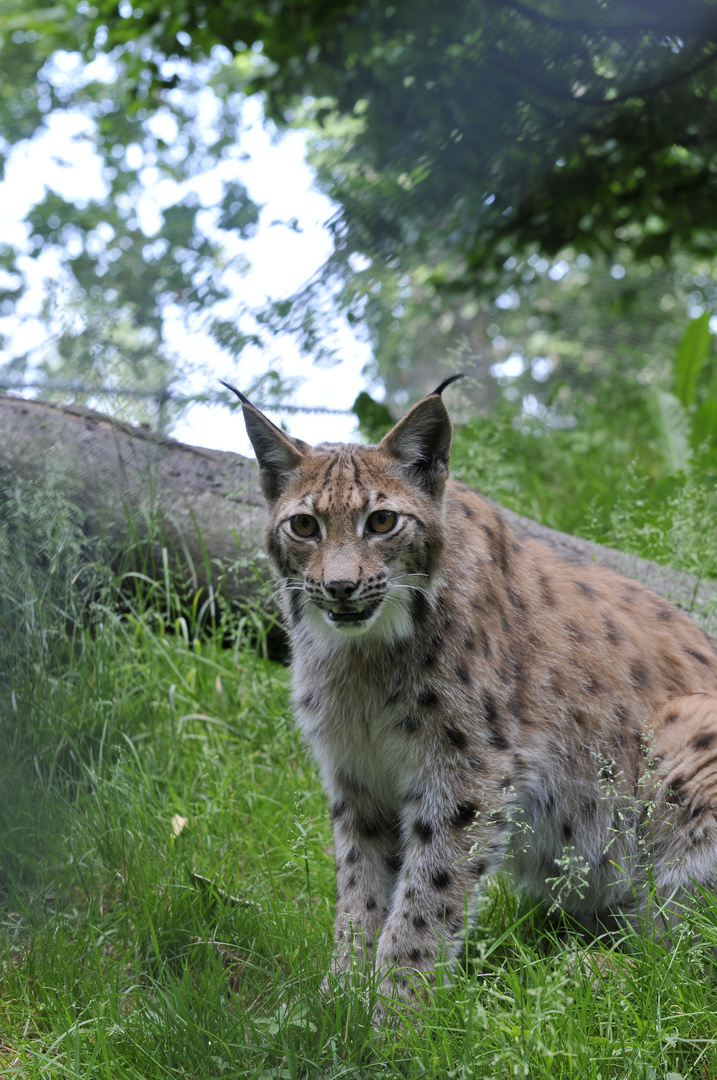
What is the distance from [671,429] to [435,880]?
14.7 feet

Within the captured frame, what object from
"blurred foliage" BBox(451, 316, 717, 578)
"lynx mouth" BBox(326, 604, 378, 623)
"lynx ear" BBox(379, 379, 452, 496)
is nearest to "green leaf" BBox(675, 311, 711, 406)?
"blurred foliage" BBox(451, 316, 717, 578)

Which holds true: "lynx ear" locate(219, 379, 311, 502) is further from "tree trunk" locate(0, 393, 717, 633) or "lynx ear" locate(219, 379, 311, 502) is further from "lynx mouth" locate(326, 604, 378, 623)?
"tree trunk" locate(0, 393, 717, 633)

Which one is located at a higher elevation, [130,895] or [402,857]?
[402,857]

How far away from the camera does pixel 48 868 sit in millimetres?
3158

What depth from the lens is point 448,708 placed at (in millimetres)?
3109

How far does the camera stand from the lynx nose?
9.25ft

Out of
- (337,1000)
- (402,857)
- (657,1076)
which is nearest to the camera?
(657,1076)

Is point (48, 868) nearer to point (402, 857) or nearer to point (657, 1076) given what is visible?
point (402, 857)

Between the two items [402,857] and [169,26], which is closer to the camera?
[402,857]

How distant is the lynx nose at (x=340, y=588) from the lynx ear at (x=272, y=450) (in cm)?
62

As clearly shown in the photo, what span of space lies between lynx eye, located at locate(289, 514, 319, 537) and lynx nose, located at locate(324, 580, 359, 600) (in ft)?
1.01

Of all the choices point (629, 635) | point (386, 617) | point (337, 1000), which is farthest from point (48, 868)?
point (629, 635)

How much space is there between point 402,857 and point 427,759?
0.46 metres

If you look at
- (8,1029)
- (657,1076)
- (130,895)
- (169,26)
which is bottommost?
(8,1029)
